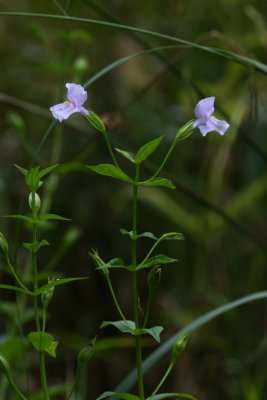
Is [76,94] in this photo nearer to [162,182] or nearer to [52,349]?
[162,182]

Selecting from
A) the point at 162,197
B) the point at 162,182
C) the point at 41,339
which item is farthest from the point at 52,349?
the point at 162,197

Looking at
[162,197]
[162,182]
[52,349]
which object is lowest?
[52,349]

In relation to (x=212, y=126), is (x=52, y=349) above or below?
below

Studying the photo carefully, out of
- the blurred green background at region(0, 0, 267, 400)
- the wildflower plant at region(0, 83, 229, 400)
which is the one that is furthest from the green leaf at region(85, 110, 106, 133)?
the blurred green background at region(0, 0, 267, 400)

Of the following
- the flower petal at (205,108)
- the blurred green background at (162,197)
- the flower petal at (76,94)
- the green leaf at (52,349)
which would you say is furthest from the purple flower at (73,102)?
the blurred green background at (162,197)

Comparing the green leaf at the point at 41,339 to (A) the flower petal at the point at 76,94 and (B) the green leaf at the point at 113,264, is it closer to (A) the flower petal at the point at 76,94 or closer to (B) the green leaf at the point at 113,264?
(B) the green leaf at the point at 113,264

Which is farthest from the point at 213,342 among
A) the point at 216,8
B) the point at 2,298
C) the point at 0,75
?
the point at 0,75

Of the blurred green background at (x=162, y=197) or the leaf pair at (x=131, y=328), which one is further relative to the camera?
the blurred green background at (x=162, y=197)

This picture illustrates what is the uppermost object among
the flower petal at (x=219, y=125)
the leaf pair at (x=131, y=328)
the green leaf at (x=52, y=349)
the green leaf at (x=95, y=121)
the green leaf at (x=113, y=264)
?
the green leaf at (x=95, y=121)
